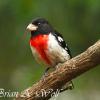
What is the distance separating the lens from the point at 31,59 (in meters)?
11.0

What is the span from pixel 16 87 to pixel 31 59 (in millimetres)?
543

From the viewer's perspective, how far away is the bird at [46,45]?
7.86 m

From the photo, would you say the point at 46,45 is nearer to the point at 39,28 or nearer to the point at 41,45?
the point at 41,45

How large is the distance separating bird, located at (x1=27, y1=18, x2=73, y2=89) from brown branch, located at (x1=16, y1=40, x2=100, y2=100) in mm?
491

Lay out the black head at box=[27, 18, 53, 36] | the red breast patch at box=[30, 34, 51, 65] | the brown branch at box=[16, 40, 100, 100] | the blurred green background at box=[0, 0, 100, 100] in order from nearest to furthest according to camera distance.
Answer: the brown branch at box=[16, 40, 100, 100]
the red breast patch at box=[30, 34, 51, 65]
the black head at box=[27, 18, 53, 36]
the blurred green background at box=[0, 0, 100, 100]

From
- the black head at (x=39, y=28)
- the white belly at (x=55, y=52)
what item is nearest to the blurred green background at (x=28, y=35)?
the black head at (x=39, y=28)

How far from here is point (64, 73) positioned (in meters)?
7.16

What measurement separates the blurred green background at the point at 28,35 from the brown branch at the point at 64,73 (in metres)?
2.43

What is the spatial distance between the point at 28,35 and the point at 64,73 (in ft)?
10.2

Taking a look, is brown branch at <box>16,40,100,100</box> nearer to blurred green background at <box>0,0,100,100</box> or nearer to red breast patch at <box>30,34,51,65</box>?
red breast patch at <box>30,34,51,65</box>

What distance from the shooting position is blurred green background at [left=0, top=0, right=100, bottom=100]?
996 centimetres

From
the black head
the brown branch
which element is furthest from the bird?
the brown branch

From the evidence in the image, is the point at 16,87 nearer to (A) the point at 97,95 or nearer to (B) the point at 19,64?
(B) the point at 19,64

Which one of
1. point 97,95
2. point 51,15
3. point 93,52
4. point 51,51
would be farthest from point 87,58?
point 97,95
